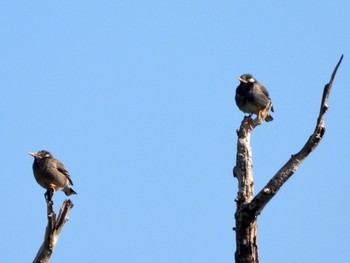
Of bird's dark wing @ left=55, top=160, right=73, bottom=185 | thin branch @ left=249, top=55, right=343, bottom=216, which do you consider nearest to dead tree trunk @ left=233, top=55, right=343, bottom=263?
thin branch @ left=249, top=55, right=343, bottom=216

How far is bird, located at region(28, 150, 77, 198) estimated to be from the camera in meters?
15.3

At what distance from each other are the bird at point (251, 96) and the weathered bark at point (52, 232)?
5.56 meters

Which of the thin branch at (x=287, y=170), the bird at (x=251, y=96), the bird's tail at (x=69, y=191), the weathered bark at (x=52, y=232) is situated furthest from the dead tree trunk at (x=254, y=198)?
the bird's tail at (x=69, y=191)

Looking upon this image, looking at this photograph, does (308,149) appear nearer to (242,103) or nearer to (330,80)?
(330,80)

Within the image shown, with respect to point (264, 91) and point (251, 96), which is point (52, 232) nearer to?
point (251, 96)

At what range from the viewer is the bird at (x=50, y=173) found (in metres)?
15.3

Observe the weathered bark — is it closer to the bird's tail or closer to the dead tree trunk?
the dead tree trunk

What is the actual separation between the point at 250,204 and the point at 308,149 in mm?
897

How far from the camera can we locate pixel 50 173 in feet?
50.3

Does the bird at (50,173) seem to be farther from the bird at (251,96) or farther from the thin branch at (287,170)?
the thin branch at (287,170)

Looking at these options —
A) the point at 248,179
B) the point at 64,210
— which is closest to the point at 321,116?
the point at 248,179

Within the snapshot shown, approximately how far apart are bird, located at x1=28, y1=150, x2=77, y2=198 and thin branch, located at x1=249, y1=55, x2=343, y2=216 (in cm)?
633

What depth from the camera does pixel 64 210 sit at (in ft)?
34.9

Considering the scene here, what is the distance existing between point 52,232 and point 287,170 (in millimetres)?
3059
